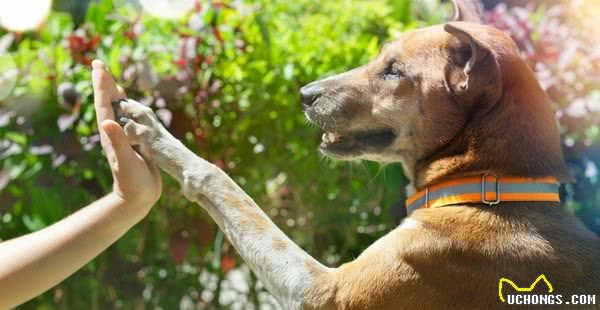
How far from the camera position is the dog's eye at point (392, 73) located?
2.83m

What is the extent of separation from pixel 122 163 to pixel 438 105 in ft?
3.30

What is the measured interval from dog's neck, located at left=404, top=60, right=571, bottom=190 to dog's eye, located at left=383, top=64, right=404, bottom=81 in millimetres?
309

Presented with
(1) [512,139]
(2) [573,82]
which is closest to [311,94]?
(1) [512,139]

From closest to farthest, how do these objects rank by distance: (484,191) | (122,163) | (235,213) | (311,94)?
(122,163) → (484,191) → (235,213) → (311,94)

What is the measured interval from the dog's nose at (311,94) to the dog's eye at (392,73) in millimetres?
237

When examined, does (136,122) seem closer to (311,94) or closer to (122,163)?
(122,163)

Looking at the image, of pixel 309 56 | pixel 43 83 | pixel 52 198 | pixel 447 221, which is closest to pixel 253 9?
pixel 309 56

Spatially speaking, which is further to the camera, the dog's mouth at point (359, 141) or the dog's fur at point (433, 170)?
the dog's mouth at point (359, 141)

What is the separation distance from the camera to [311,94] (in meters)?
2.97

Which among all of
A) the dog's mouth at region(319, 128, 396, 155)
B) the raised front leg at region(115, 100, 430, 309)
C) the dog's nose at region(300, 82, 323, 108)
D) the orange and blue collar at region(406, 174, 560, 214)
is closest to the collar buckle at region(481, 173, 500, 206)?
the orange and blue collar at region(406, 174, 560, 214)

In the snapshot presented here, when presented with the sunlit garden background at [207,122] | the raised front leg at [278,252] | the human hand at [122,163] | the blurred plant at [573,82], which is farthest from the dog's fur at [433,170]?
the blurred plant at [573,82]

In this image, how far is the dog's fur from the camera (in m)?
2.43

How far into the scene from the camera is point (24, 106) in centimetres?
378

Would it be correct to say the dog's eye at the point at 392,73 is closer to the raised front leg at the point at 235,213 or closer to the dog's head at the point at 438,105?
the dog's head at the point at 438,105
